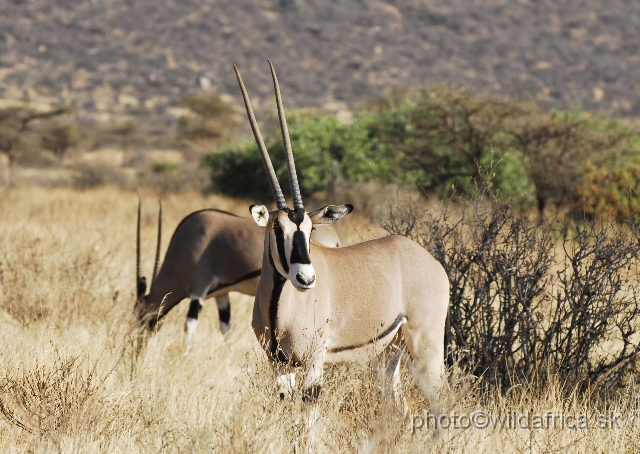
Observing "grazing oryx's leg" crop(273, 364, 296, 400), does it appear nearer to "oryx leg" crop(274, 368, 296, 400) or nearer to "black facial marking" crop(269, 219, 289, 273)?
"oryx leg" crop(274, 368, 296, 400)

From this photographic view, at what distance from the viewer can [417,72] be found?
59.0m

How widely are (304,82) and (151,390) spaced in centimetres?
5455

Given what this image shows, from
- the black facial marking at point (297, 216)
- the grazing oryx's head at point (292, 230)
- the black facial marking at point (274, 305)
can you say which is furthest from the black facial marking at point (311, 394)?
the black facial marking at point (297, 216)

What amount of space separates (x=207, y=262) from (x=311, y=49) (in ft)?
187

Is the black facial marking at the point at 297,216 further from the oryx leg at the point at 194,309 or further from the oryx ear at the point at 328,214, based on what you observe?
the oryx leg at the point at 194,309

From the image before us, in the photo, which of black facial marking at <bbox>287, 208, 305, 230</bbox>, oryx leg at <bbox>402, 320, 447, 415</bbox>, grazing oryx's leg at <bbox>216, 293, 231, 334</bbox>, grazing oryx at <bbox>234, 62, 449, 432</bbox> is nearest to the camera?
black facial marking at <bbox>287, 208, 305, 230</bbox>

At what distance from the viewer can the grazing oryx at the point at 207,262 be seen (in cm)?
689

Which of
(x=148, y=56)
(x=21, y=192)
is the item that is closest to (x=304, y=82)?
(x=148, y=56)

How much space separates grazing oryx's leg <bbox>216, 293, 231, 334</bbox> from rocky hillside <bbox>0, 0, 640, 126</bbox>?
45153 mm

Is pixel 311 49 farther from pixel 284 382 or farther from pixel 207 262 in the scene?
pixel 284 382

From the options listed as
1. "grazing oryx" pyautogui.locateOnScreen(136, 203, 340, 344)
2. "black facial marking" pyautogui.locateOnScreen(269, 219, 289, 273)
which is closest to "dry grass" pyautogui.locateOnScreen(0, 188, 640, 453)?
"grazing oryx" pyautogui.locateOnScreen(136, 203, 340, 344)

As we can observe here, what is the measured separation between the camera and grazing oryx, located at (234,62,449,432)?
3975 mm

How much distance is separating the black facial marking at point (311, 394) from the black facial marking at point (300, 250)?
29.2 inches

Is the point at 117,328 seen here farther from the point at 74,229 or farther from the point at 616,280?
the point at 74,229
